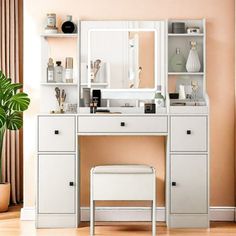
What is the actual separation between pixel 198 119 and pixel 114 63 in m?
0.91

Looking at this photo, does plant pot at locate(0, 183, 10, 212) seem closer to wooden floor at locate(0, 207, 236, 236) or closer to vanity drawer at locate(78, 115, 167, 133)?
wooden floor at locate(0, 207, 236, 236)

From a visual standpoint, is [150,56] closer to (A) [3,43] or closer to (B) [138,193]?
(B) [138,193]

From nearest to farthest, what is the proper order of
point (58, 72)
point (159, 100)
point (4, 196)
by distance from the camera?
point (159, 100) → point (58, 72) → point (4, 196)

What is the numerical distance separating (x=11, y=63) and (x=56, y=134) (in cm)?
153

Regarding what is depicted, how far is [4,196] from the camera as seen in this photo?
6027mm

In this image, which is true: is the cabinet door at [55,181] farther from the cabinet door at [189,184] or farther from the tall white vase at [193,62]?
the tall white vase at [193,62]

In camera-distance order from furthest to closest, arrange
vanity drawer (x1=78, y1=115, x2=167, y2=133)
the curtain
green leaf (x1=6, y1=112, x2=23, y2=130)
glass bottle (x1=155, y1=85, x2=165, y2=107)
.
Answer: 1. the curtain
2. green leaf (x1=6, y1=112, x2=23, y2=130)
3. glass bottle (x1=155, y1=85, x2=165, y2=107)
4. vanity drawer (x1=78, y1=115, x2=167, y2=133)

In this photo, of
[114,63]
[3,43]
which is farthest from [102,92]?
[3,43]

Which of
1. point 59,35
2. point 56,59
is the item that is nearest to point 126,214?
point 56,59

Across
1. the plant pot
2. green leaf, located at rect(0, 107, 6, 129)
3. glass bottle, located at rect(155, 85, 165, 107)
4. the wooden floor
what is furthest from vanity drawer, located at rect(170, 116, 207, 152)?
the plant pot

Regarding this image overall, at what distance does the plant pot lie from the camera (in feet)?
19.7

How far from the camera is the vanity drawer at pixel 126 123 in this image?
517 centimetres

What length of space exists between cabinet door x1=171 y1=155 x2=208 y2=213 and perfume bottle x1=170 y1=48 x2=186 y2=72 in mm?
793

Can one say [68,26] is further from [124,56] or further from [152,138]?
[152,138]
